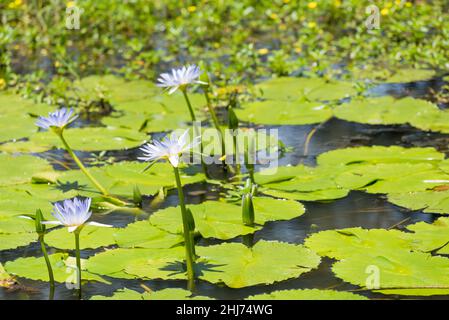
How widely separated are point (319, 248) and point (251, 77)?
11.0 ft

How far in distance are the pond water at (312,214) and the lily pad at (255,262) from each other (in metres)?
0.03

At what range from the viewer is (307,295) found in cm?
265

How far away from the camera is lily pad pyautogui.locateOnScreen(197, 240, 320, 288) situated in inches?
111

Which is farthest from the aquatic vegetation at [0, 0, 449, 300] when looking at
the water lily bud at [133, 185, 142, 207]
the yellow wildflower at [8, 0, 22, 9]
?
the yellow wildflower at [8, 0, 22, 9]

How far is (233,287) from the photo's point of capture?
109 inches

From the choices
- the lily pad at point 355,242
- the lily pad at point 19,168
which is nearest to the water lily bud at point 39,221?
the lily pad at point 355,242

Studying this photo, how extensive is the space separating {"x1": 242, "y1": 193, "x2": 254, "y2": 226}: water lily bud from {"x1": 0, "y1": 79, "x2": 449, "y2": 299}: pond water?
69 millimetres

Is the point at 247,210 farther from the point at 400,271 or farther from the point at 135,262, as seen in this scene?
the point at 400,271

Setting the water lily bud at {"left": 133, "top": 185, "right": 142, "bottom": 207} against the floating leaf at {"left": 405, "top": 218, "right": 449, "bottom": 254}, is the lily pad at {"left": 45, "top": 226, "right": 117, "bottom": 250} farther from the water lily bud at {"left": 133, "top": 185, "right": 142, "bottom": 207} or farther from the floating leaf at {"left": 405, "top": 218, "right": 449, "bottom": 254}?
the floating leaf at {"left": 405, "top": 218, "right": 449, "bottom": 254}

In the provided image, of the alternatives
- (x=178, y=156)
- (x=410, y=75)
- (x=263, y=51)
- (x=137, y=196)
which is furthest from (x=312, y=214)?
(x=263, y=51)

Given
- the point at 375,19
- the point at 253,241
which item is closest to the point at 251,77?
the point at 375,19

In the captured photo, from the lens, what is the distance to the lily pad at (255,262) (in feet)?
9.26

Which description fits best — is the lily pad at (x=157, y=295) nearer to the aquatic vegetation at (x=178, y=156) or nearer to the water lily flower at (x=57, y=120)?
the aquatic vegetation at (x=178, y=156)
